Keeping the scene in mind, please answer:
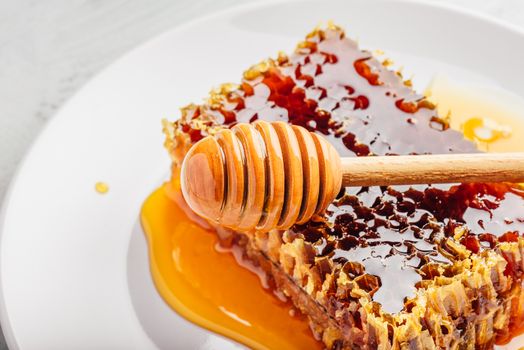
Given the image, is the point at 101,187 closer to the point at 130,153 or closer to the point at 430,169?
the point at 130,153

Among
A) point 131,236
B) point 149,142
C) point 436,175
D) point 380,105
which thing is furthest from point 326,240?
point 149,142

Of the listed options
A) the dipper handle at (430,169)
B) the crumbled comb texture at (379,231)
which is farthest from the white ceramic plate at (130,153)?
the dipper handle at (430,169)

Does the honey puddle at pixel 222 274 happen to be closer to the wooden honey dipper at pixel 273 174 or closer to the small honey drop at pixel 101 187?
the small honey drop at pixel 101 187

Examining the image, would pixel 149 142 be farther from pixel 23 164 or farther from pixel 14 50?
pixel 14 50

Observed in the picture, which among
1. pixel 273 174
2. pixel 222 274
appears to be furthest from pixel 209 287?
pixel 273 174

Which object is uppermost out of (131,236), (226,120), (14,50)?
(14,50)
